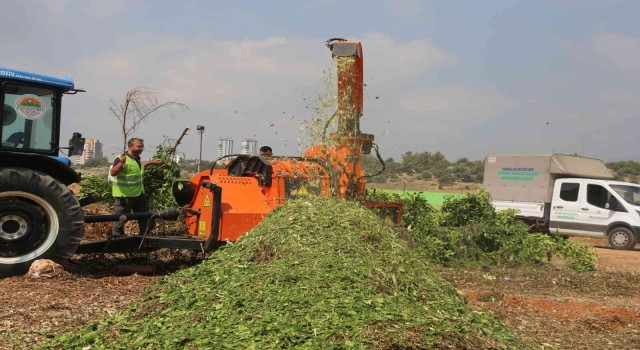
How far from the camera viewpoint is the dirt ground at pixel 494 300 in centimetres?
506

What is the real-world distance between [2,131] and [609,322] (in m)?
6.47

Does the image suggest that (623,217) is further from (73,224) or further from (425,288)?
(73,224)

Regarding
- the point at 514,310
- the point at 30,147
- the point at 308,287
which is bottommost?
the point at 514,310

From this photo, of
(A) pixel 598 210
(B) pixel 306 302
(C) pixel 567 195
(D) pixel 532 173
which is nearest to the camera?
(B) pixel 306 302

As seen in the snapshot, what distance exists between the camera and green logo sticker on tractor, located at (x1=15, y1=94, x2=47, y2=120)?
714 cm

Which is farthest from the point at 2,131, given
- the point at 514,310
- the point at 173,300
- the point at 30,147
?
the point at 514,310

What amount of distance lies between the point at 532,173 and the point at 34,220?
1371cm

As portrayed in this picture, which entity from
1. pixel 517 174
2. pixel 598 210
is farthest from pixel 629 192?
pixel 517 174

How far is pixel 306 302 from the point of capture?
14.8 feet

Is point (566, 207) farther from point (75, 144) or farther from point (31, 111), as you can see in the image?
point (31, 111)

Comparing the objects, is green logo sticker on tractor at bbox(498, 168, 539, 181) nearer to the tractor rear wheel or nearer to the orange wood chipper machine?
the orange wood chipper machine

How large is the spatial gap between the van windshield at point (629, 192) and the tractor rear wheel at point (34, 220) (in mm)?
13522

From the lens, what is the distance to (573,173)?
17031 millimetres

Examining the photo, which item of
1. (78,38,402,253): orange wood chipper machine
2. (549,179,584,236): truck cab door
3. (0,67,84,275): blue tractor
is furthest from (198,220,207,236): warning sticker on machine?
(549,179,584,236): truck cab door
